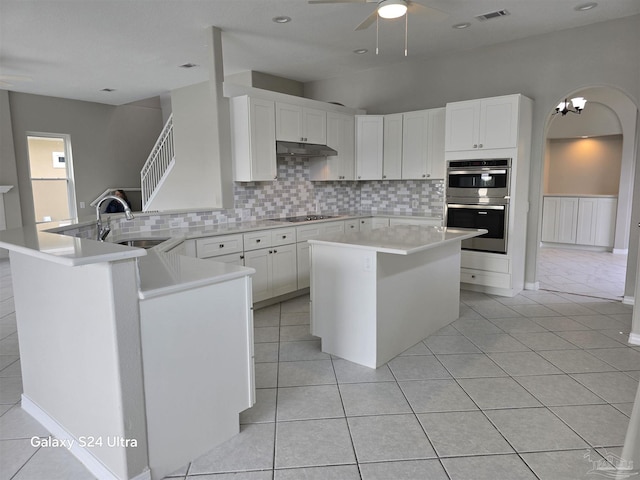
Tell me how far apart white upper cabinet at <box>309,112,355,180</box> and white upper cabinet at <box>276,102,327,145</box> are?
154 millimetres

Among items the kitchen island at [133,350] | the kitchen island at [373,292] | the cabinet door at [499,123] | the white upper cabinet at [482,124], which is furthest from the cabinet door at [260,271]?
the cabinet door at [499,123]

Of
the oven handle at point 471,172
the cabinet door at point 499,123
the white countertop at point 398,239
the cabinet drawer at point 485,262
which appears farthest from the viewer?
the cabinet drawer at point 485,262

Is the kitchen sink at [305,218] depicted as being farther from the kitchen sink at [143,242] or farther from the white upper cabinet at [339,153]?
the kitchen sink at [143,242]

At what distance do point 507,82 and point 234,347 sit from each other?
4.71 metres

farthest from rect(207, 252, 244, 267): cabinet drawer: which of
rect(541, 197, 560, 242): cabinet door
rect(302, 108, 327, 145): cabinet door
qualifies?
rect(541, 197, 560, 242): cabinet door

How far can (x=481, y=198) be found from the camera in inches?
193

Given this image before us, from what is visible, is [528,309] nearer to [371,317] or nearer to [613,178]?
[371,317]

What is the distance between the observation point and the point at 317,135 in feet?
18.1

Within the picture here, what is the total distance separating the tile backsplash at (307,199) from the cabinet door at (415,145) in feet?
1.04

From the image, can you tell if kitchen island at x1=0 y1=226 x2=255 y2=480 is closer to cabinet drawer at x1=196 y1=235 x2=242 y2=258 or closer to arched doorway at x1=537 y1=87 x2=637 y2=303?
cabinet drawer at x1=196 y1=235 x2=242 y2=258

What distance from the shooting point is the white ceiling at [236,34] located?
3932 mm

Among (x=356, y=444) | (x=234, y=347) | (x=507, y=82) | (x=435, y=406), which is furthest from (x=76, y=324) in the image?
(x=507, y=82)

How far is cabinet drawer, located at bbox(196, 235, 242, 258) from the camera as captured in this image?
3.97m

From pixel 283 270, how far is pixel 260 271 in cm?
35
